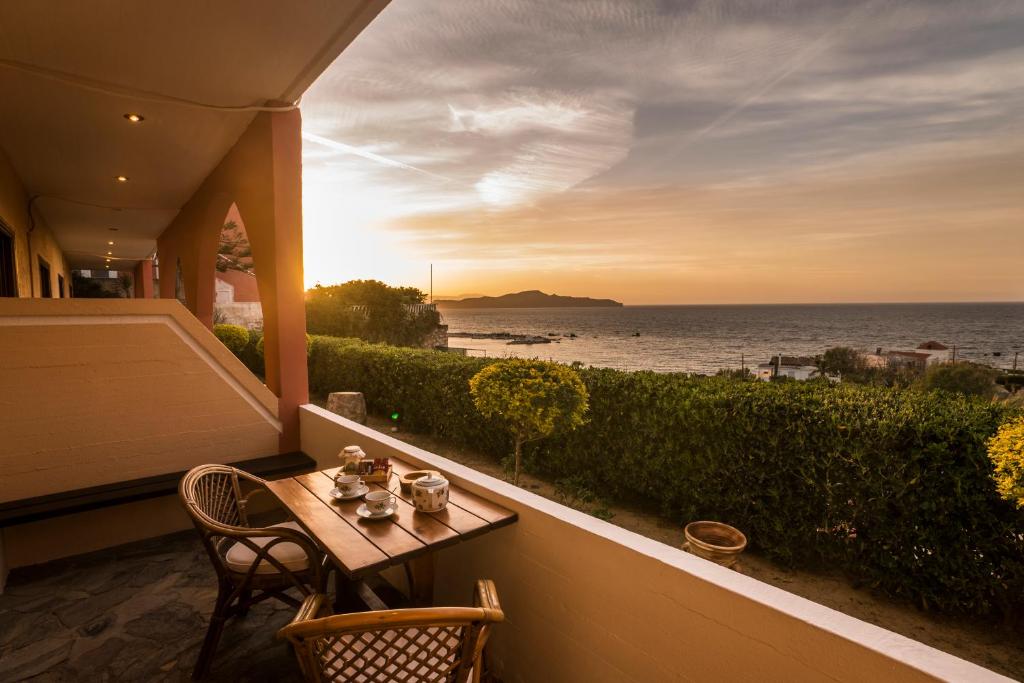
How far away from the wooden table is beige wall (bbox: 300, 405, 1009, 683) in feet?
0.48

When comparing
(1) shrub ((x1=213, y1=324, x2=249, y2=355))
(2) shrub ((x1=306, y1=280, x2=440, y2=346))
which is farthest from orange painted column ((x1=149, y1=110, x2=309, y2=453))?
(2) shrub ((x1=306, y1=280, x2=440, y2=346))

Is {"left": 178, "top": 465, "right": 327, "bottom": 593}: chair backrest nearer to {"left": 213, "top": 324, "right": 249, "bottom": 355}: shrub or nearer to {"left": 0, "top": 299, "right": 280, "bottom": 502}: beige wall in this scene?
{"left": 0, "top": 299, "right": 280, "bottom": 502}: beige wall

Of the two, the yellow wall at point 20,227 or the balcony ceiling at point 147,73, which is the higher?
the balcony ceiling at point 147,73

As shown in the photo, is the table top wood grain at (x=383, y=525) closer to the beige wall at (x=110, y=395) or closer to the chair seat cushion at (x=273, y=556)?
the chair seat cushion at (x=273, y=556)

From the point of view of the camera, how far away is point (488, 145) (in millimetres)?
9516

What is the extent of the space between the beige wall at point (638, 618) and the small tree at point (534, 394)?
85.7 inches

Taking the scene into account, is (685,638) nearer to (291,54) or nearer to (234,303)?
(291,54)

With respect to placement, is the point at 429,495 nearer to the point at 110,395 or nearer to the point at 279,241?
the point at 110,395

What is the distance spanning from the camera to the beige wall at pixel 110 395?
3230 mm

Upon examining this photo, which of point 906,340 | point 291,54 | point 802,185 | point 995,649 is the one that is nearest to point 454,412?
point 291,54

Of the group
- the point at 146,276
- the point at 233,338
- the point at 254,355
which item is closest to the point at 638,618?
the point at 254,355

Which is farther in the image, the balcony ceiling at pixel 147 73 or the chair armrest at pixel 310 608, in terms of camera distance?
the balcony ceiling at pixel 147 73

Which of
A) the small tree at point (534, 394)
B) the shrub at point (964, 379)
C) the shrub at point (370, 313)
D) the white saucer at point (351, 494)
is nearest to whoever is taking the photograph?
the white saucer at point (351, 494)

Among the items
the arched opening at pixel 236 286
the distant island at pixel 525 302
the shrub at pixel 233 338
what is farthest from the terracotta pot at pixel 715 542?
the distant island at pixel 525 302
